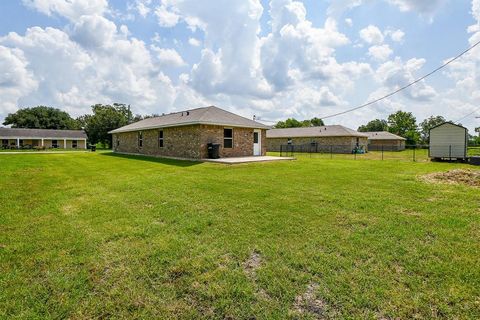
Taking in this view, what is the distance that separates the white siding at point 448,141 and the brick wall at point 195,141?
1144 centimetres

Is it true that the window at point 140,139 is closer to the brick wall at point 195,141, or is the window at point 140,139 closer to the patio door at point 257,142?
the brick wall at point 195,141

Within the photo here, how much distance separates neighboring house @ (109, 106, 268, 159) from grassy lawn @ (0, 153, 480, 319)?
942cm

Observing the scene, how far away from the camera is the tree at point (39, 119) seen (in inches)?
2280

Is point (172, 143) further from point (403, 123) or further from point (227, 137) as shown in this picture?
point (403, 123)

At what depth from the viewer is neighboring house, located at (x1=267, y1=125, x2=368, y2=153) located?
3083cm

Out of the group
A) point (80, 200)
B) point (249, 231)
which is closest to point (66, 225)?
point (80, 200)

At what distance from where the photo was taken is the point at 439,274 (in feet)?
9.25

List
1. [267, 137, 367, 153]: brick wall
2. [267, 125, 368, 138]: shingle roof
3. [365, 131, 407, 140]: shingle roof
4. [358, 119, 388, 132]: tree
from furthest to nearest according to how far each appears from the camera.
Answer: [358, 119, 388, 132]: tree → [365, 131, 407, 140]: shingle roof → [267, 125, 368, 138]: shingle roof → [267, 137, 367, 153]: brick wall

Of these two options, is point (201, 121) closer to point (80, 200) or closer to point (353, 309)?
point (80, 200)

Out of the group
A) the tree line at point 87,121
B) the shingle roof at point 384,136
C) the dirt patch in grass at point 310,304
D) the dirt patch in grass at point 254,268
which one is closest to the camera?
the dirt patch in grass at point 310,304

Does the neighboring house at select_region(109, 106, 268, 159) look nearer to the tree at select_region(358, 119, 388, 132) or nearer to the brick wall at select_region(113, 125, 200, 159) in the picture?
the brick wall at select_region(113, 125, 200, 159)

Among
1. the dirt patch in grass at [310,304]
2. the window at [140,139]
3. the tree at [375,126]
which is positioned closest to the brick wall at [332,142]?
the window at [140,139]

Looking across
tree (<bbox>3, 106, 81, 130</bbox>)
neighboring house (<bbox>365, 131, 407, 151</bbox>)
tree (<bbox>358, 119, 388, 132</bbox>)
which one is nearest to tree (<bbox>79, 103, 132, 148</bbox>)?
tree (<bbox>3, 106, 81, 130</bbox>)

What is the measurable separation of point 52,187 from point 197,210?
5.24 metres
